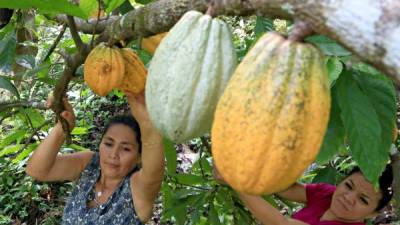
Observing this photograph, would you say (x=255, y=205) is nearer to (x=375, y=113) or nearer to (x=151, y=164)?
(x=151, y=164)

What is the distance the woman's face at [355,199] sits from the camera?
7.45 ft

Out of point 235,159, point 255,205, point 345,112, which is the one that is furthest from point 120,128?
point 235,159

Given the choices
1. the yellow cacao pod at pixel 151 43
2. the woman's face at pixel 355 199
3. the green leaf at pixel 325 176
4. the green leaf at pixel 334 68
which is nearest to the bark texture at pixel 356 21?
the green leaf at pixel 334 68

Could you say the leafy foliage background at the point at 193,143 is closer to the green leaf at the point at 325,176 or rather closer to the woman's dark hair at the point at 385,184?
the green leaf at the point at 325,176

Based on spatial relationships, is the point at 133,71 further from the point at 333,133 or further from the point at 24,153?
the point at 24,153

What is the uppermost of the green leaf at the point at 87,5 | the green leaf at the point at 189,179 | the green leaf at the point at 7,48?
the green leaf at the point at 87,5

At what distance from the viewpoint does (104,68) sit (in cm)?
130

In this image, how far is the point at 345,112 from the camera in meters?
1.11

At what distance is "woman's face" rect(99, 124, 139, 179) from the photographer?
224 cm

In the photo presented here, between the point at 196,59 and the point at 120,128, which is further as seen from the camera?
the point at 120,128

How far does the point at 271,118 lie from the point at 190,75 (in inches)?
6.7

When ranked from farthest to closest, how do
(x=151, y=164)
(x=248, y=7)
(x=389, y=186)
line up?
1. (x=389, y=186)
2. (x=151, y=164)
3. (x=248, y=7)

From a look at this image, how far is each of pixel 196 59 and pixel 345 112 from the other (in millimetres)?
473

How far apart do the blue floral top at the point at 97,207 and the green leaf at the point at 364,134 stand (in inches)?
50.4
